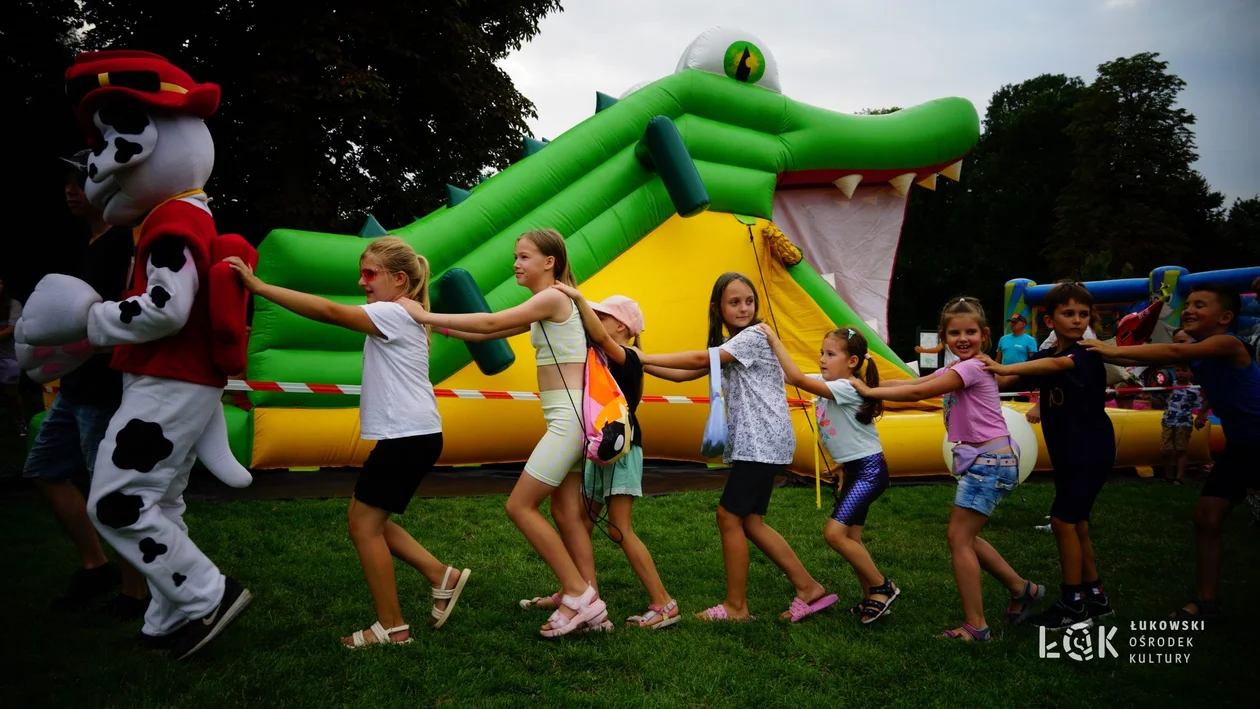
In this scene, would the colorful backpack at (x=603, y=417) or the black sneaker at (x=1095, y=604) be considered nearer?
the colorful backpack at (x=603, y=417)

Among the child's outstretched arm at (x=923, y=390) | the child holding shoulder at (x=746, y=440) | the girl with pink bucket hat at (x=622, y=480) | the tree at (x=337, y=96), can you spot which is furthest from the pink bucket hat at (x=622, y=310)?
the tree at (x=337, y=96)

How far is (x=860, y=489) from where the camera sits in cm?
386

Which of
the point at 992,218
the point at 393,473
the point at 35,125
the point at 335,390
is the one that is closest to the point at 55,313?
the point at 393,473

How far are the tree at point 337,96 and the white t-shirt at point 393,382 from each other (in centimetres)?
989

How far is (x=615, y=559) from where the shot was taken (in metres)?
4.64

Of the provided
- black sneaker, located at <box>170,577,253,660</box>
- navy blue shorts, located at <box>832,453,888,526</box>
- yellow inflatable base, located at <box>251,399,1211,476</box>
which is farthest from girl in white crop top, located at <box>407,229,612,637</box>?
yellow inflatable base, located at <box>251,399,1211,476</box>

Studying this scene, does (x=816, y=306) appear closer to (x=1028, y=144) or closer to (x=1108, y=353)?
(x=1108, y=353)

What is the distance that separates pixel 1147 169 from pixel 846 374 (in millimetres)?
30691

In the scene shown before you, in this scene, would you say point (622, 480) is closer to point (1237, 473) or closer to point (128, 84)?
point (128, 84)

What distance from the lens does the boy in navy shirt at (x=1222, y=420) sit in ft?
12.5

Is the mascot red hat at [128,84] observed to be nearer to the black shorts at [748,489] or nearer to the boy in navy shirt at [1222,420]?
the black shorts at [748,489]

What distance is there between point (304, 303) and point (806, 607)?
2.55 m

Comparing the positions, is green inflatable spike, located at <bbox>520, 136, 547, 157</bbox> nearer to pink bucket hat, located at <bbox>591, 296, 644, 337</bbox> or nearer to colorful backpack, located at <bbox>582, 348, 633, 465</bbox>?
pink bucket hat, located at <bbox>591, 296, 644, 337</bbox>

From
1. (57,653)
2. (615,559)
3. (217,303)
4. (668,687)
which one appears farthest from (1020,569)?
(57,653)
